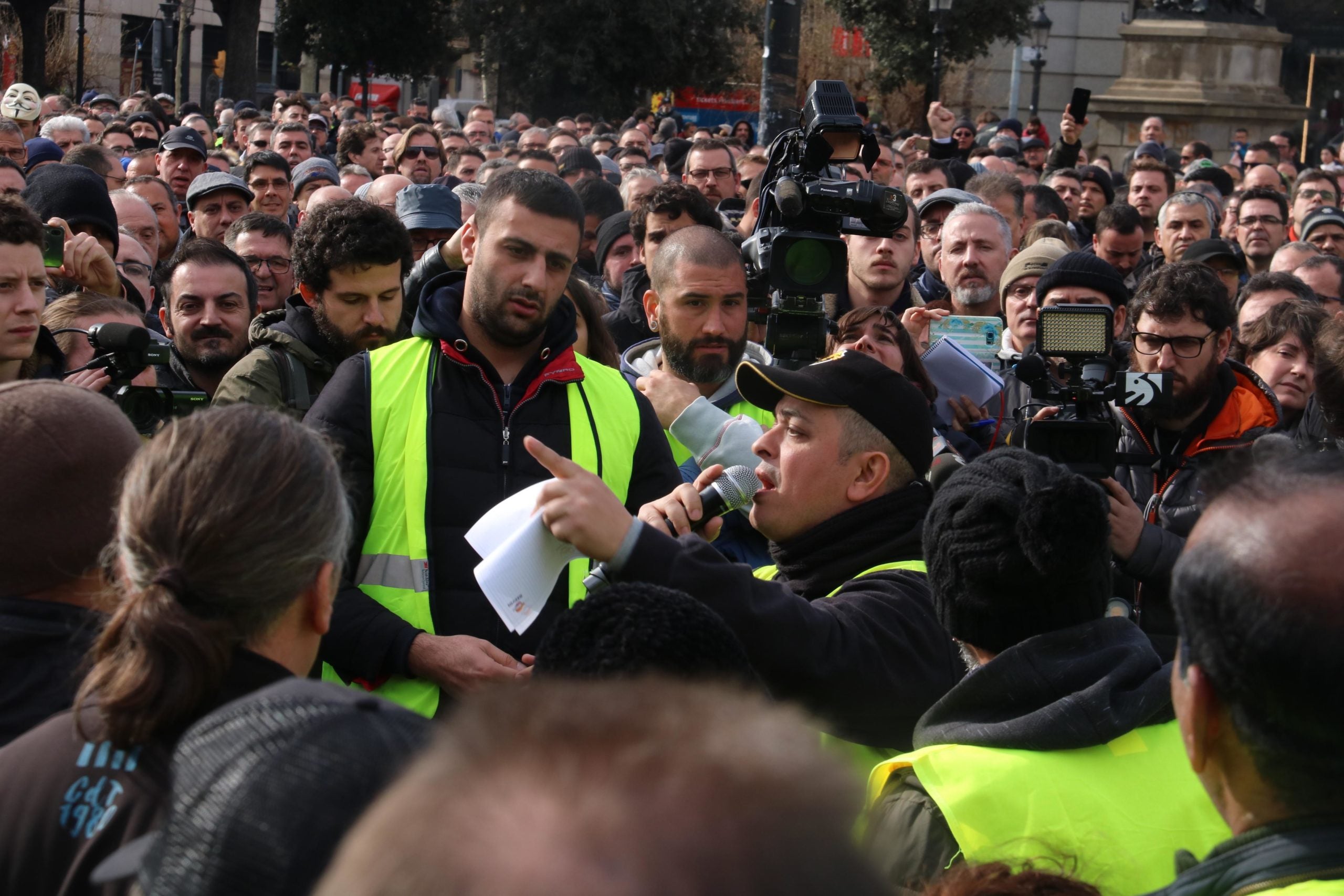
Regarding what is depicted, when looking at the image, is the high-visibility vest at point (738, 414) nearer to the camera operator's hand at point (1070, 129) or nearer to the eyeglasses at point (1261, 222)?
the eyeglasses at point (1261, 222)

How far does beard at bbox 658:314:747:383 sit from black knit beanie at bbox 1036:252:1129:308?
136 centimetres

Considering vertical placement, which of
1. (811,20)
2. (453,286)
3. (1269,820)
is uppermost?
(811,20)

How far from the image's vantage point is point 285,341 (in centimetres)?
441

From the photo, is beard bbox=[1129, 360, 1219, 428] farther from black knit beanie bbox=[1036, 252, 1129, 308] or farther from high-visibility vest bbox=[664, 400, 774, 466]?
high-visibility vest bbox=[664, 400, 774, 466]

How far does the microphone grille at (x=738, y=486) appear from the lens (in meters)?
3.06

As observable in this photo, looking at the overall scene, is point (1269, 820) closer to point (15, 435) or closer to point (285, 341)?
point (15, 435)

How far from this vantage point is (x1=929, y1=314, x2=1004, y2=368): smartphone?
5.86 m

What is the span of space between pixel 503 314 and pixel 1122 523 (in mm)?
1753

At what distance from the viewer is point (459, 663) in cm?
313

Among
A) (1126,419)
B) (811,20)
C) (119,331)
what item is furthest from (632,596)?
(811,20)

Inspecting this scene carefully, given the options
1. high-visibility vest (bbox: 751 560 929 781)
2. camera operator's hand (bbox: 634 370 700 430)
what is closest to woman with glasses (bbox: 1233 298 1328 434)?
camera operator's hand (bbox: 634 370 700 430)

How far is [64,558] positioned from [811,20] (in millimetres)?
32626

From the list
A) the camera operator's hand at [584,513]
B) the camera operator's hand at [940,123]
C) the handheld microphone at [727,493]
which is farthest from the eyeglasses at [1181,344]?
the camera operator's hand at [940,123]

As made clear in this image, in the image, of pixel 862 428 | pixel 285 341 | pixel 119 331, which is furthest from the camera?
pixel 285 341
